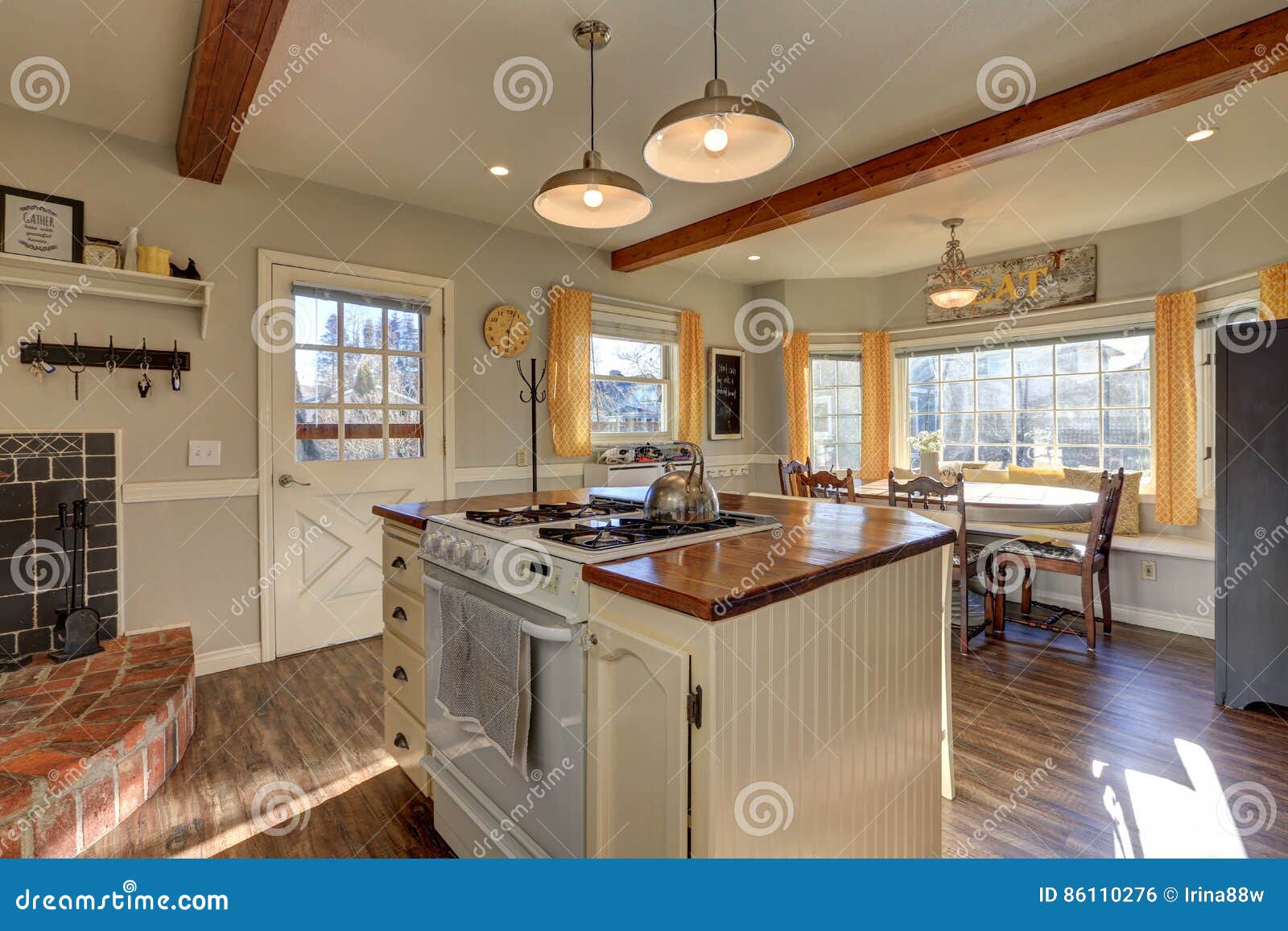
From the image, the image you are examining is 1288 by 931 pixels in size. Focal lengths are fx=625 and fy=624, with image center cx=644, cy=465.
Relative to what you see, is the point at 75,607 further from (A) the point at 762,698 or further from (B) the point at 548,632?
(A) the point at 762,698

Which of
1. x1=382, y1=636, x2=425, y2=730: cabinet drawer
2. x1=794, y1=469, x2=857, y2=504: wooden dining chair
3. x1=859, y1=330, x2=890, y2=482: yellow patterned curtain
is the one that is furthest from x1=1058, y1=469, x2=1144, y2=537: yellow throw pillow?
x1=382, y1=636, x2=425, y2=730: cabinet drawer

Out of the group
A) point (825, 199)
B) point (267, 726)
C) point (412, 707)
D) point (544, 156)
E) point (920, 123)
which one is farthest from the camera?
point (825, 199)

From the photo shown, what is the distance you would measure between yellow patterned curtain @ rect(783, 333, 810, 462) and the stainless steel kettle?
402 centimetres

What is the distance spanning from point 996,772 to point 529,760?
1.65 m

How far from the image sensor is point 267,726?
2.46 meters

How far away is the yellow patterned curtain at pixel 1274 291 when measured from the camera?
10.1 ft

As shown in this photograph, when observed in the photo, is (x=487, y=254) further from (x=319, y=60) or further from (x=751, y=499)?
(x=751, y=499)

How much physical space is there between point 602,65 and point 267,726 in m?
2.85

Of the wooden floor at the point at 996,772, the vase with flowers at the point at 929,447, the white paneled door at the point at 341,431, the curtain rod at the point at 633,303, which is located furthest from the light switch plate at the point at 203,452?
the vase with flowers at the point at 929,447

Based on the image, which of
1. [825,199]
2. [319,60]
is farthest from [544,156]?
[825,199]

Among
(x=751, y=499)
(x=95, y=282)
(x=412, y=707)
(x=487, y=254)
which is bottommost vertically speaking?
(x=412, y=707)

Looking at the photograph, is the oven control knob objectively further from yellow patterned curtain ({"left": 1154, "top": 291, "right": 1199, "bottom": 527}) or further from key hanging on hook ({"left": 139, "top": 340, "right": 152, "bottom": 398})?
yellow patterned curtain ({"left": 1154, "top": 291, "right": 1199, "bottom": 527})
